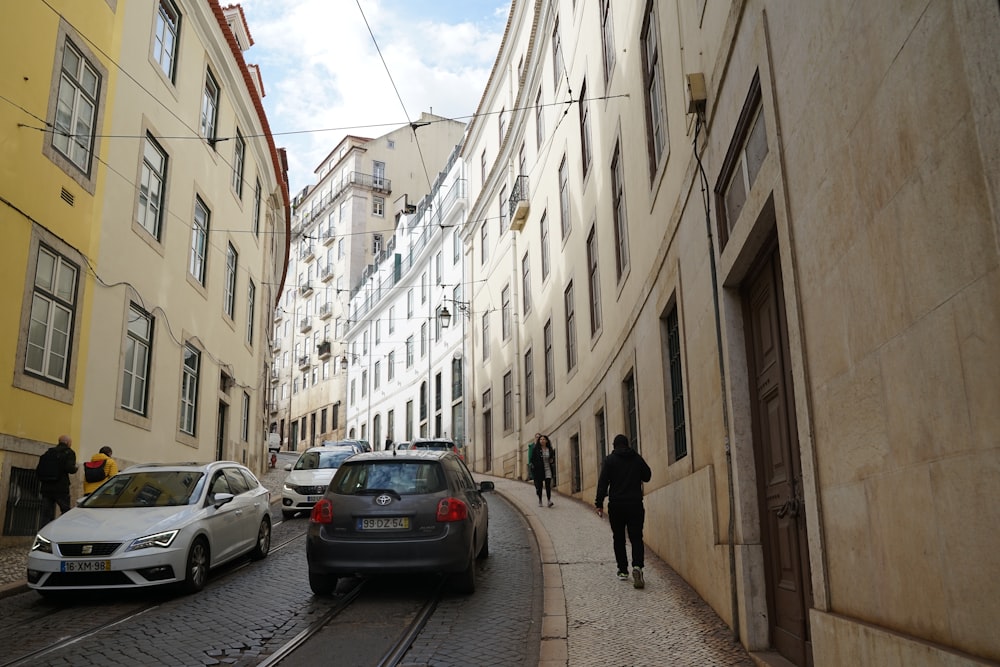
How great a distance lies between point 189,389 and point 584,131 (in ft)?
A: 35.1

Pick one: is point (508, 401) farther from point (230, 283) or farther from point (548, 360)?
point (230, 283)

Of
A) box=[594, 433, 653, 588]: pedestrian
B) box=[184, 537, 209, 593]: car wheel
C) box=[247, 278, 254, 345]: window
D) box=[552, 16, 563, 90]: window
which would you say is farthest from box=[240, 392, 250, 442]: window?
box=[594, 433, 653, 588]: pedestrian

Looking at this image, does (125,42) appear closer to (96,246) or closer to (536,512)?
(96,246)

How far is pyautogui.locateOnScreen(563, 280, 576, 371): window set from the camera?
783 inches

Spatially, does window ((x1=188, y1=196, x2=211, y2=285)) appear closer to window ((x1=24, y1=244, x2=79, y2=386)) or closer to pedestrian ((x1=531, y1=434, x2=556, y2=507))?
window ((x1=24, y1=244, x2=79, y2=386))

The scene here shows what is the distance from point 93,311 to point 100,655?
876 cm

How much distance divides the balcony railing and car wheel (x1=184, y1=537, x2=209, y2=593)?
59.9 ft

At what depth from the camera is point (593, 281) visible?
1731cm

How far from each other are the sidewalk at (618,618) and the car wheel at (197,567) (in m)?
3.88

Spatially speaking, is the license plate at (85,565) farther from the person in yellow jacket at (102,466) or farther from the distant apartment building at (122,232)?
the person in yellow jacket at (102,466)

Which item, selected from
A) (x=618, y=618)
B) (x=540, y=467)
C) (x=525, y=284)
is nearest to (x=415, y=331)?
(x=525, y=284)

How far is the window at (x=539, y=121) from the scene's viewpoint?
24.7 m

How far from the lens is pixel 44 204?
41.1ft

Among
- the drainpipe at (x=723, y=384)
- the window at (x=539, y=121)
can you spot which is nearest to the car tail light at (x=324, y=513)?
the drainpipe at (x=723, y=384)
